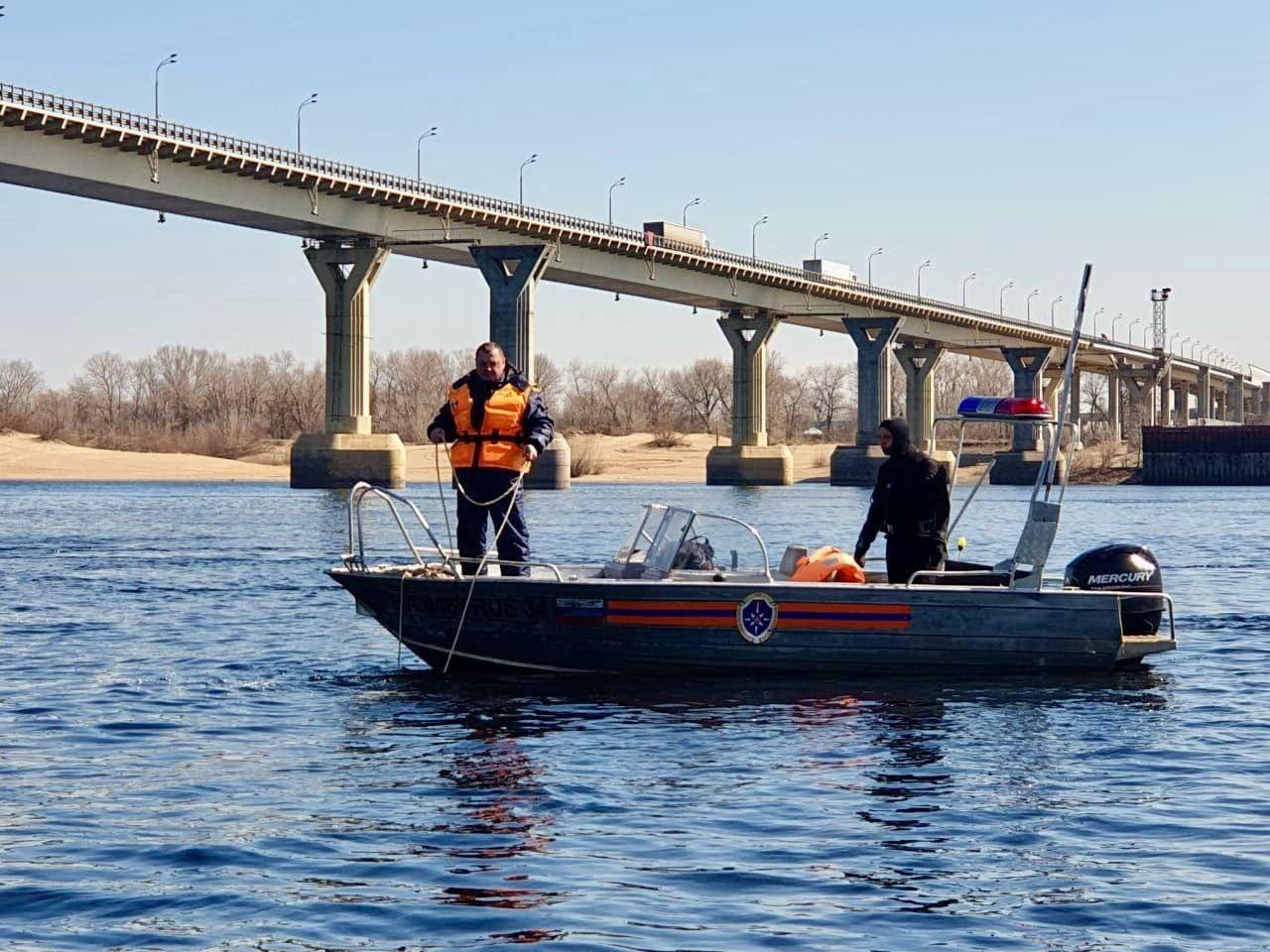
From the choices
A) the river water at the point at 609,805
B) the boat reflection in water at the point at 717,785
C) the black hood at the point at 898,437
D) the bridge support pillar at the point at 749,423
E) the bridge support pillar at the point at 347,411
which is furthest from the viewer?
the bridge support pillar at the point at 749,423

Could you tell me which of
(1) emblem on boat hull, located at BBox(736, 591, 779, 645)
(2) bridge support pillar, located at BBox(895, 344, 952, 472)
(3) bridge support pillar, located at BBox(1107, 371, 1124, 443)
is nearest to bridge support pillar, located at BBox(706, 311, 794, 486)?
(2) bridge support pillar, located at BBox(895, 344, 952, 472)

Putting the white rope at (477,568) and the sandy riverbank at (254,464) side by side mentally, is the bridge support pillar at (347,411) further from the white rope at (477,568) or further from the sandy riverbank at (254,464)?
the white rope at (477,568)

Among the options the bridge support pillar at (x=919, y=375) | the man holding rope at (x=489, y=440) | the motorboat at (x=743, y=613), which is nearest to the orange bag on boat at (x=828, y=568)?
the motorboat at (x=743, y=613)

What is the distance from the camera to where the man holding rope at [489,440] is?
15703 mm

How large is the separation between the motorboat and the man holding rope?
0.43 meters

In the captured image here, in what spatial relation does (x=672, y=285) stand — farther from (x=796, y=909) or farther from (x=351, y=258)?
(x=796, y=909)

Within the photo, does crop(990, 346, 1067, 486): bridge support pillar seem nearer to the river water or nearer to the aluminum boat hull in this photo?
the aluminum boat hull

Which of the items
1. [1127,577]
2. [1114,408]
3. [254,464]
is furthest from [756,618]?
[1114,408]

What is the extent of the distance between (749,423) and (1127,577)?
318ft

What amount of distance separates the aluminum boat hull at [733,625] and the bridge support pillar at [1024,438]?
91.3m

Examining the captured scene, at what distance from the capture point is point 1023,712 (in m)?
14.5

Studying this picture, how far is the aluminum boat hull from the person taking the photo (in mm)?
15297

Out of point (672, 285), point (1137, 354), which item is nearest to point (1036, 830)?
point (672, 285)

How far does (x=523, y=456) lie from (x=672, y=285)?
82.9 m
